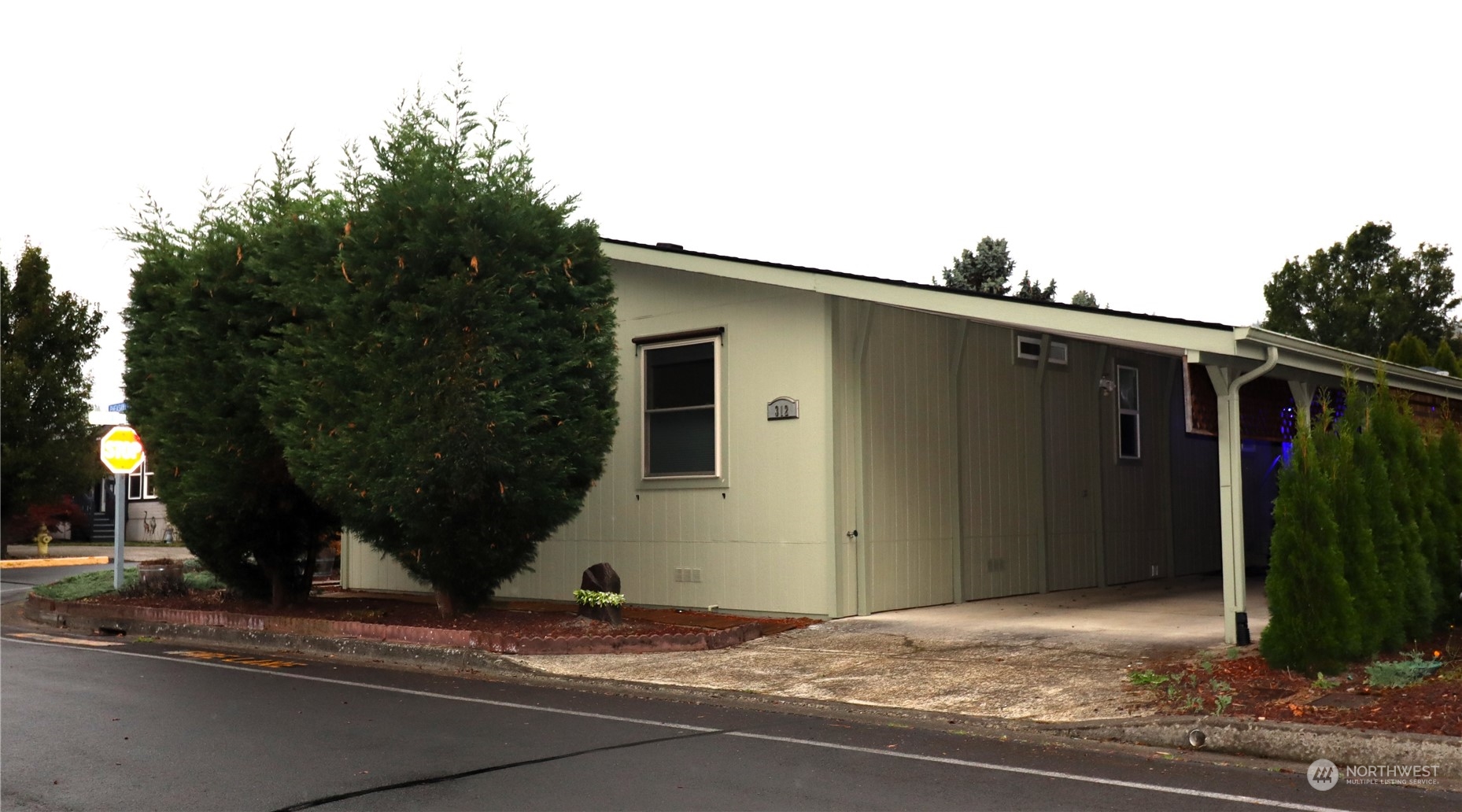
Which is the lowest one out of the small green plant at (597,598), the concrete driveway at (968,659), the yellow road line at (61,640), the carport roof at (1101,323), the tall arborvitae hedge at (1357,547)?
the yellow road line at (61,640)

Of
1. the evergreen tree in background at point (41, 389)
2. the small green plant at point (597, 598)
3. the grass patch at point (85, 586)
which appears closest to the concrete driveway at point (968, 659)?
the small green plant at point (597, 598)

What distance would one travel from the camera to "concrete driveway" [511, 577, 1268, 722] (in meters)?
9.13

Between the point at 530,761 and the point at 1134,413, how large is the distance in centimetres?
1337

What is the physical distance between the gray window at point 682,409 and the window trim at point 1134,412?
21.2 ft

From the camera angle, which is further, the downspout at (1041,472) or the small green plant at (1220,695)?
the downspout at (1041,472)

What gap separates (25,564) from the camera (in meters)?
28.8

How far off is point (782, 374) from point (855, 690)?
497 centimetres

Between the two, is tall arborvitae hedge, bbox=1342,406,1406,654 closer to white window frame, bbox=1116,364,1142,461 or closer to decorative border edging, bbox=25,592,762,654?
decorative border edging, bbox=25,592,762,654

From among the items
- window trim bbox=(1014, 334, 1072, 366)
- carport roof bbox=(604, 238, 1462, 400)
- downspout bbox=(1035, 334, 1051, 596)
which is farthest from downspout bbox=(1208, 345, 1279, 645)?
window trim bbox=(1014, 334, 1072, 366)

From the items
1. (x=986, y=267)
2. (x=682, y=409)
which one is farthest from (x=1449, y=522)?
(x=986, y=267)

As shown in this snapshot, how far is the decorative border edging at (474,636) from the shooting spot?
11953 mm

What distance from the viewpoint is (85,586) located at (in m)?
18.4

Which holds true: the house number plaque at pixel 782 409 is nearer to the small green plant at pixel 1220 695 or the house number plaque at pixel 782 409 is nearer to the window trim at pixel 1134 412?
the small green plant at pixel 1220 695

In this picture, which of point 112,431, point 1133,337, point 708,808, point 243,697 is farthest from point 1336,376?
point 112,431
